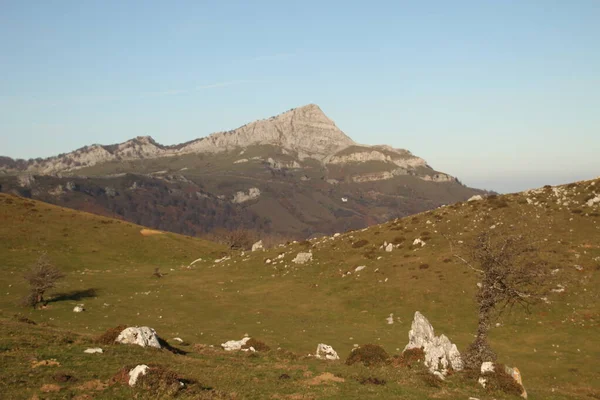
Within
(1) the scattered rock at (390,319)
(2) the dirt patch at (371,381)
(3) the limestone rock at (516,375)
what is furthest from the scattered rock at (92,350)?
(1) the scattered rock at (390,319)

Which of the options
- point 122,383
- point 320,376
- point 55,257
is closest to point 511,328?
point 320,376

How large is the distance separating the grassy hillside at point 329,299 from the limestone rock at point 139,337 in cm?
184

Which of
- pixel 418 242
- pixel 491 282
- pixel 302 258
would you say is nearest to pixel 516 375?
pixel 491 282

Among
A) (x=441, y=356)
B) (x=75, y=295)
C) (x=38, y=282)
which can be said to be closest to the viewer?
(x=441, y=356)

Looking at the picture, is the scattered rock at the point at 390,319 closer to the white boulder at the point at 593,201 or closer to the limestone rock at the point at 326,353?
the limestone rock at the point at 326,353

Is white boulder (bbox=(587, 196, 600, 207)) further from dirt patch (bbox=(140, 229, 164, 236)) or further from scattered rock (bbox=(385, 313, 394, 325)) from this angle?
dirt patch (bbox=(140, 229, 164, 236))

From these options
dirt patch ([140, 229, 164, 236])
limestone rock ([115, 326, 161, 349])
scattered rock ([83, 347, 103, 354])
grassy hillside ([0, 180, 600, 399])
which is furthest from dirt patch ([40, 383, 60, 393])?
dirt patch ([140, 229, 164, 236])

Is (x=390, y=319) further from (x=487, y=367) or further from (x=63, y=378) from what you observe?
(x=63, y=378)

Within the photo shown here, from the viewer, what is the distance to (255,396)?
22766 millimetres

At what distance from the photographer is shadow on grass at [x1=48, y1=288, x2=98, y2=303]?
59.1m

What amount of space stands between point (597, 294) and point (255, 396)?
44593 mm

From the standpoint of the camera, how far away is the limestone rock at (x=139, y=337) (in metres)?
31.6

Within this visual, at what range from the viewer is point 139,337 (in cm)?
3188

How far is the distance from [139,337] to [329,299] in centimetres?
3431
